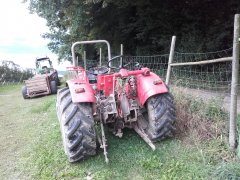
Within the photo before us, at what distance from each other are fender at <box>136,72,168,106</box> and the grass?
70 cm

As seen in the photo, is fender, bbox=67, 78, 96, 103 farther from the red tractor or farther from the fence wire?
the fence wire

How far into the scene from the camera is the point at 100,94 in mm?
4820

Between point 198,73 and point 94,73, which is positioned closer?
point 94,73

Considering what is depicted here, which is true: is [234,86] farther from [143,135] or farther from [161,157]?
[143,135]

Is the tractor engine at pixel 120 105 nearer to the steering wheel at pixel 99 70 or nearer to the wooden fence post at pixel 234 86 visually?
the steering wheel at pixel 99 70

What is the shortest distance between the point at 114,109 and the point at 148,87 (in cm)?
56

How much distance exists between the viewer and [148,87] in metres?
4.59

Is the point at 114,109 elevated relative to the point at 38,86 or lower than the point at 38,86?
elevated

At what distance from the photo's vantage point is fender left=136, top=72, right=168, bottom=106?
455 cm

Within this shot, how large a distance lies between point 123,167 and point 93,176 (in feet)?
1.35

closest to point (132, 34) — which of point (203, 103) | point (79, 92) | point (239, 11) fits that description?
point (239, 11)

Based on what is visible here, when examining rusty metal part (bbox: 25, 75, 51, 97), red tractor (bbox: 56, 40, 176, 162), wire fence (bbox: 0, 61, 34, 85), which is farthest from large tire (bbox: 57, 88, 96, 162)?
wire fence (bbox: 0, 61, 34, 85)

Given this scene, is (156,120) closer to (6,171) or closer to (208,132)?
(208,132)

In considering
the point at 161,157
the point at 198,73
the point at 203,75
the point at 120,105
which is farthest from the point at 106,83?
the point at 198,73
